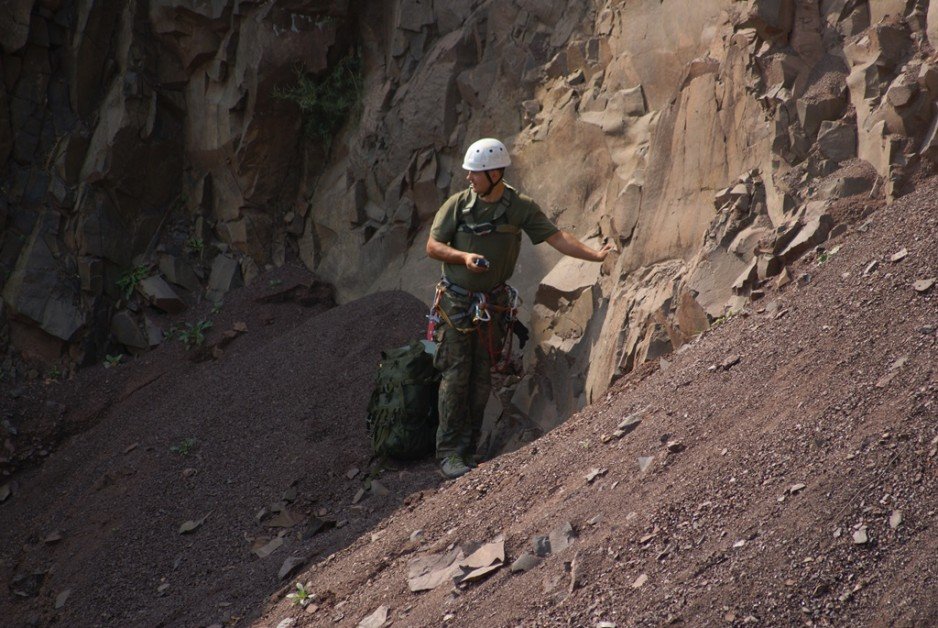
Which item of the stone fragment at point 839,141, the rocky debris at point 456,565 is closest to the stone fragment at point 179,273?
the rocky debris at point 456,565

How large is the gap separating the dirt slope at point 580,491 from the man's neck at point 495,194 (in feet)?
5.20

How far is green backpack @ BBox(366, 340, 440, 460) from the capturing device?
24.7ft

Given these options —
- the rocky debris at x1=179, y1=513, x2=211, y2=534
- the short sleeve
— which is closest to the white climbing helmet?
the short sleeve

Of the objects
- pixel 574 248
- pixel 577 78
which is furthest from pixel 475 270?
pixel 577 78

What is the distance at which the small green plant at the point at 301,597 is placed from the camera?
19.6 ft

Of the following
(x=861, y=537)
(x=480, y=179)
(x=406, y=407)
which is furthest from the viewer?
(x=406, y=407)

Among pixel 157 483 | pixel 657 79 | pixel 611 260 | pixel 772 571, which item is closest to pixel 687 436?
pixel 772 571

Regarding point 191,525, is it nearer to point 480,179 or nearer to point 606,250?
point 480,179

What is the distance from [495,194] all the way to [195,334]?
4.75 m

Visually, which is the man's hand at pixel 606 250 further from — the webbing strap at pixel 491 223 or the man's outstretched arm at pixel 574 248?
the webbing strap at pixel 491 223

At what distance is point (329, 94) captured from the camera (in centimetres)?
1082

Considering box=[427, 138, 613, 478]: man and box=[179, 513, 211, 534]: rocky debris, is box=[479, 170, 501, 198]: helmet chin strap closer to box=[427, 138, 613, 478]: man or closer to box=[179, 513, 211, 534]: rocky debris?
box=[427, 138, 613, 478]: man

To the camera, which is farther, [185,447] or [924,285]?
[185,447]

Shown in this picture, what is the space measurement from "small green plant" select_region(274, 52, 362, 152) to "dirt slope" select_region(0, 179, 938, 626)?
2320 mm
